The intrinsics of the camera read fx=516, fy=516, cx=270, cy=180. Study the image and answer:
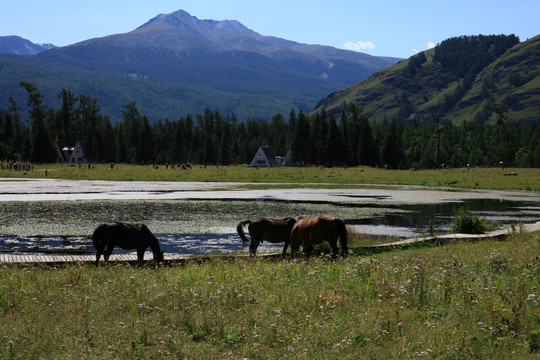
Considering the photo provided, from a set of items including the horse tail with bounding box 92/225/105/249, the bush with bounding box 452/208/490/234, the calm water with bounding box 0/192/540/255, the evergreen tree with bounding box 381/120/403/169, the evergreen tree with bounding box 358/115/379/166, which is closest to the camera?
the horse tail with bounding box 92/225/105/249

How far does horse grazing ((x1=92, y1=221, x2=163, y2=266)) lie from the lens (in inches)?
537

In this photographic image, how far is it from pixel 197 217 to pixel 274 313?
21.5m

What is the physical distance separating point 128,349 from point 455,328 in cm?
453

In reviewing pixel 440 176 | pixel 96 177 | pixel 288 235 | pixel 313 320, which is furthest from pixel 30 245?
pixel 440 176

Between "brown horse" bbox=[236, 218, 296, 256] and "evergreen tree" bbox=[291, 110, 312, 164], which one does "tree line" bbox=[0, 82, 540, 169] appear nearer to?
"evergreen tree" bbox=[291, 110, 312, 164]

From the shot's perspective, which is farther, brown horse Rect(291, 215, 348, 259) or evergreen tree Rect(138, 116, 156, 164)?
evergreen tree Rect(138, 116, 156, 164)

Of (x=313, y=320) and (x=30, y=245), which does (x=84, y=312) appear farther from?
(x=30, y=245)

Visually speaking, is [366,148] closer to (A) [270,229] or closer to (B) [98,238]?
(A) [270,229]

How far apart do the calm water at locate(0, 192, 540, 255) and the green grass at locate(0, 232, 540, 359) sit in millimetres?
5024

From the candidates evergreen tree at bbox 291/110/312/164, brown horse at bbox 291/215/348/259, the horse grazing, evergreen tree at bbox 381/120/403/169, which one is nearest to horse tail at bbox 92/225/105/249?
the horse grazing

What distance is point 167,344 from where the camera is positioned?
7.00 m

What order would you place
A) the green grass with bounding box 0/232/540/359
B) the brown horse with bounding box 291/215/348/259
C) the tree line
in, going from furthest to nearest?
the tree line < the brown horse with bounding box 291/215/348/259 < the green grass with bounding box 0/232/540/359

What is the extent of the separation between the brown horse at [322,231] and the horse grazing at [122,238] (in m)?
3.96

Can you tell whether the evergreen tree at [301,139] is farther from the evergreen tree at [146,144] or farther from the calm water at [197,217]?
the calm water at [197,217]
